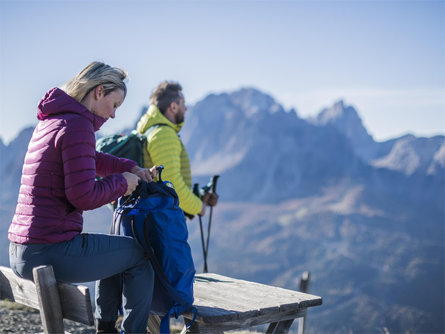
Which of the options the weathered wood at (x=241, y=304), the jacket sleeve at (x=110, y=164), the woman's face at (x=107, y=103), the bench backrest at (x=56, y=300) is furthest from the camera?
the jacket sleeve at (x=110, y=164)

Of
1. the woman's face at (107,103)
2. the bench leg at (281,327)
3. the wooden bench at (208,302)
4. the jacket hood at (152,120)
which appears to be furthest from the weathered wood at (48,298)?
the jacket hood at (152,120)

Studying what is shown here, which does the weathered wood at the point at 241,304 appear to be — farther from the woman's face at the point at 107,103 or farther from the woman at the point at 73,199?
the woman's face at the point at 107,103

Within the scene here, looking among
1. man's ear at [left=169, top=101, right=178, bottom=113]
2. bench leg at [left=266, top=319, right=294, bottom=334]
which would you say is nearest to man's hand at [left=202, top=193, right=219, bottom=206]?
man's ear at [left=169, top=101, right=178, bottom=113]

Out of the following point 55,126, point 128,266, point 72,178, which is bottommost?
point 128,266

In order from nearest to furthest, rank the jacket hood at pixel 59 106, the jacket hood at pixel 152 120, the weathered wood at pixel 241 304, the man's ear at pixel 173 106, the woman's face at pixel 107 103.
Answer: the jacket hood at pixel 59 106 < the woman's face at pixel 107 103 < the weathered wood at pixel 241 304 < the jacket hood at pixel 152 120 < the man's ear at pixel 173 106

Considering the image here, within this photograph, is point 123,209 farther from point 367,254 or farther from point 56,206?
point 367,254

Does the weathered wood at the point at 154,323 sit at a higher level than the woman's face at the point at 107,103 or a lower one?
lower

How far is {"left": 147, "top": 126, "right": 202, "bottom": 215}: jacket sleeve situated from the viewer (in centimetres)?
383

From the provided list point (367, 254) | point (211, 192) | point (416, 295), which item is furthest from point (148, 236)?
point (367, 254)

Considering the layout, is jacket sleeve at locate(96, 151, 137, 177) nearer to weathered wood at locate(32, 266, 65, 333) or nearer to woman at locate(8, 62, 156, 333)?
woman at locate(8, 62, 156, 333)

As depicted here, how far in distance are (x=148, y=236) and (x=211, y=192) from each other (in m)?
2.38

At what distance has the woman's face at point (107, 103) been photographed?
92.0 inches

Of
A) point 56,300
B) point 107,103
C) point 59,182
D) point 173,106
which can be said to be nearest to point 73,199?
point 59,182

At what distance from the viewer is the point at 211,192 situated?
474cm
